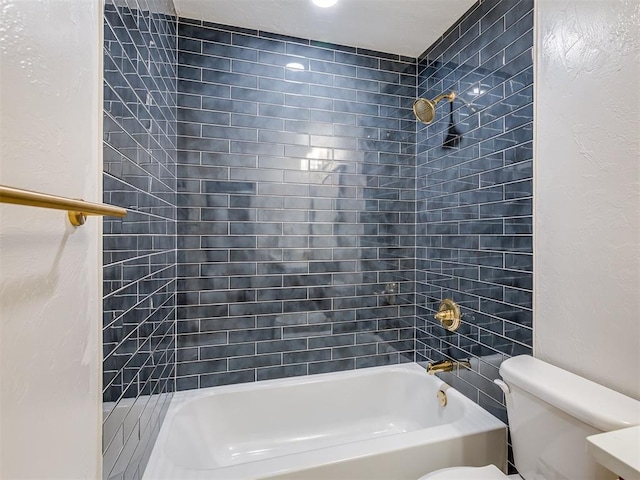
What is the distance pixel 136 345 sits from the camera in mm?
1122

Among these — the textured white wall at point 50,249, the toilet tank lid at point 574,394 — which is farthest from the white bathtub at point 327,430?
the textured white wall at point 50,249

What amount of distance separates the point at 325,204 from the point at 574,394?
5.13 feet

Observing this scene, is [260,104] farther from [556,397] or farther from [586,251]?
[556,397]

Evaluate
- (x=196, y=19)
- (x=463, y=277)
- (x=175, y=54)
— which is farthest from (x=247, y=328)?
(x=196, y=19)

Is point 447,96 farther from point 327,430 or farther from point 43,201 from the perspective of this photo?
point 327,430

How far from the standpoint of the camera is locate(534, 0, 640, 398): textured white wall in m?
1.05

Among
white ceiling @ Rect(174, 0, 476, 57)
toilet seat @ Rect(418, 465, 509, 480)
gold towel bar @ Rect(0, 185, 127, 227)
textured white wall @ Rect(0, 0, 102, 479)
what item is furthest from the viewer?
white ceiling @ Rect(174, 0, 476, 57)

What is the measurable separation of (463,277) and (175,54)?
2.11 m

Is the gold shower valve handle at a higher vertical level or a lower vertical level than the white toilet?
higher

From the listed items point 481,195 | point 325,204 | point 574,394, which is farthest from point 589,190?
point 325,204

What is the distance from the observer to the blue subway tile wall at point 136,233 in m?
0.89

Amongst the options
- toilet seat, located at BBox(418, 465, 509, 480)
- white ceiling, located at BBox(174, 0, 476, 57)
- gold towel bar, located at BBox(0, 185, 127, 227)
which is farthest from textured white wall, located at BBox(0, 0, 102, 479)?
white ceiling, located at BBox(174, 0, 476, 57)

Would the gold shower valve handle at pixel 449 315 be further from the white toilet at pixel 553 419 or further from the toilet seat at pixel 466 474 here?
the toilet seat at pixel 466 474

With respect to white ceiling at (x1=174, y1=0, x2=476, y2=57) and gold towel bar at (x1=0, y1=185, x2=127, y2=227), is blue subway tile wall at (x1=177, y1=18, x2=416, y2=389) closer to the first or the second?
white ceiling at (x1=174, y1=0, x2=476, y2=57)
